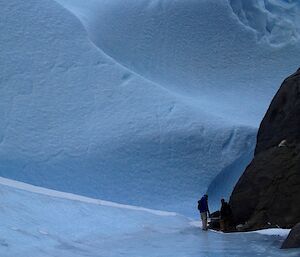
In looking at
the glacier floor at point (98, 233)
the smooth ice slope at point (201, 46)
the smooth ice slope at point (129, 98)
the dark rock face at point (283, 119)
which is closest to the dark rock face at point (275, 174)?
the dark rock face at point (283, 119)

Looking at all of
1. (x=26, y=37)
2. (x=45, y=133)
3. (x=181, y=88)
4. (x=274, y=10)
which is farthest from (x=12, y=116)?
(x=274, y=10)

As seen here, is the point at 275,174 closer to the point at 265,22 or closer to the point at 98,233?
the point at 98,233

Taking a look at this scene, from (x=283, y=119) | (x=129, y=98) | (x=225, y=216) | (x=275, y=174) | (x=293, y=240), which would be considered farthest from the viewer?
(x=129, y=98)

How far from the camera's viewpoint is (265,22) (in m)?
17.5

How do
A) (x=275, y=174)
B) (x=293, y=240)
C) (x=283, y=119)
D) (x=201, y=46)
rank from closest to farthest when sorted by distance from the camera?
(x=293, y=240)
(x=275, y=174)
(x=283, y=119)
(x=201, y=46)

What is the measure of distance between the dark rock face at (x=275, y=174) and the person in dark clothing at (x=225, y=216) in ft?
0.43

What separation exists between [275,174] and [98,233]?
3.47 m

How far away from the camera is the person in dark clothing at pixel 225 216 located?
33.0 ft

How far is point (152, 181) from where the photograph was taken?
41.6 ft

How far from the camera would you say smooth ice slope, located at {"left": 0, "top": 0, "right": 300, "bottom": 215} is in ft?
40.9

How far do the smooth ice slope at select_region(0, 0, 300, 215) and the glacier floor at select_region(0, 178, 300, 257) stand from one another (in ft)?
7.93

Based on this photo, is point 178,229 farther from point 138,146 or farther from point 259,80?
point 259,80

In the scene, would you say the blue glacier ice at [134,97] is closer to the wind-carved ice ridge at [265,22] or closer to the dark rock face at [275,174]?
the wind-carved ice ridge at [265,22]

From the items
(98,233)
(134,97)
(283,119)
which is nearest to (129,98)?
(134,97)
